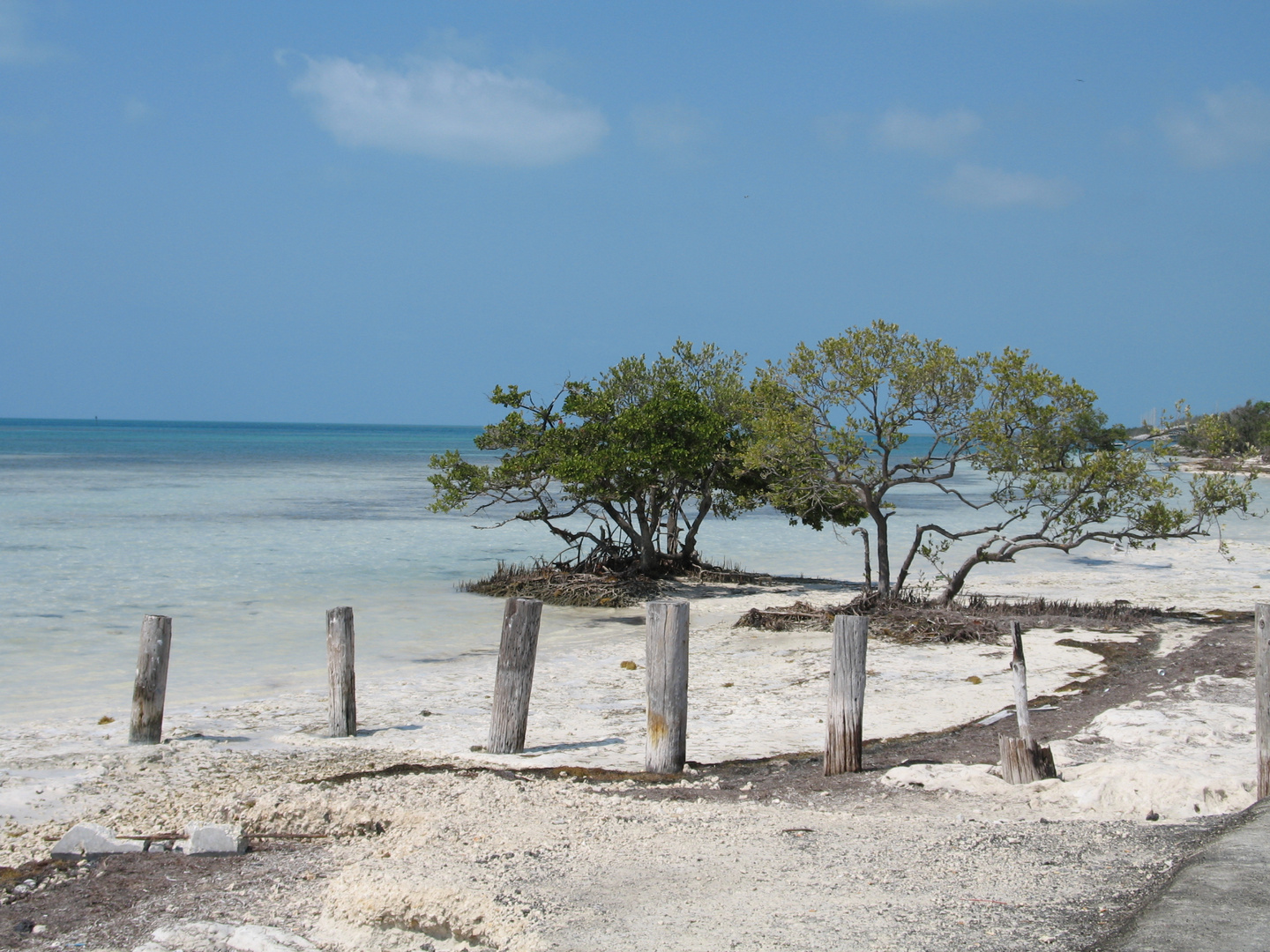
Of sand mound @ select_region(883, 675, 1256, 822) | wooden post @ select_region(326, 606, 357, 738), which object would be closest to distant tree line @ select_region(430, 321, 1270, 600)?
sand mound @ select_region(883, 675, 1256, 822)

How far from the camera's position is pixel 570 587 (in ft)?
61.4

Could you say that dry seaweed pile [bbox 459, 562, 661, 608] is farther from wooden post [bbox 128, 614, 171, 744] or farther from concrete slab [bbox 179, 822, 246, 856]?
concrete slab [bbox 179, 822, 246, 856]

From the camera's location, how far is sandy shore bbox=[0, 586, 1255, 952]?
4980mm

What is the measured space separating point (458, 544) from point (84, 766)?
19.4m

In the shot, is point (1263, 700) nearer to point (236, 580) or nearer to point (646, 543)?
point (646, 543)

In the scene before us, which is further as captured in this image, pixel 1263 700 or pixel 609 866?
pixel 1263 700

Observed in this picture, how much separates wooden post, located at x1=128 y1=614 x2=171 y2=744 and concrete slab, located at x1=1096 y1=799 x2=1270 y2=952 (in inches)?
282

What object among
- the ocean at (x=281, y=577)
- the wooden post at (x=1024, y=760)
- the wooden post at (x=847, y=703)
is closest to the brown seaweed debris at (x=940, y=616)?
the ocean at (x=281, y=577)

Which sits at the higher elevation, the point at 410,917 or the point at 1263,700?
the point at 1263,700

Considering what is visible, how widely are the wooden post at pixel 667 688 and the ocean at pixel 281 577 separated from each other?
17.8 feet

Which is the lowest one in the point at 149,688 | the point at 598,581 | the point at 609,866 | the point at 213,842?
the point at 213,842

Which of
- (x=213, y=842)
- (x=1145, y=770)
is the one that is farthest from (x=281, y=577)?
(x=1145, y=770)

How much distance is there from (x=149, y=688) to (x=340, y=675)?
1.48 m

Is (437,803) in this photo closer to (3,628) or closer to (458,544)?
(3,628)
